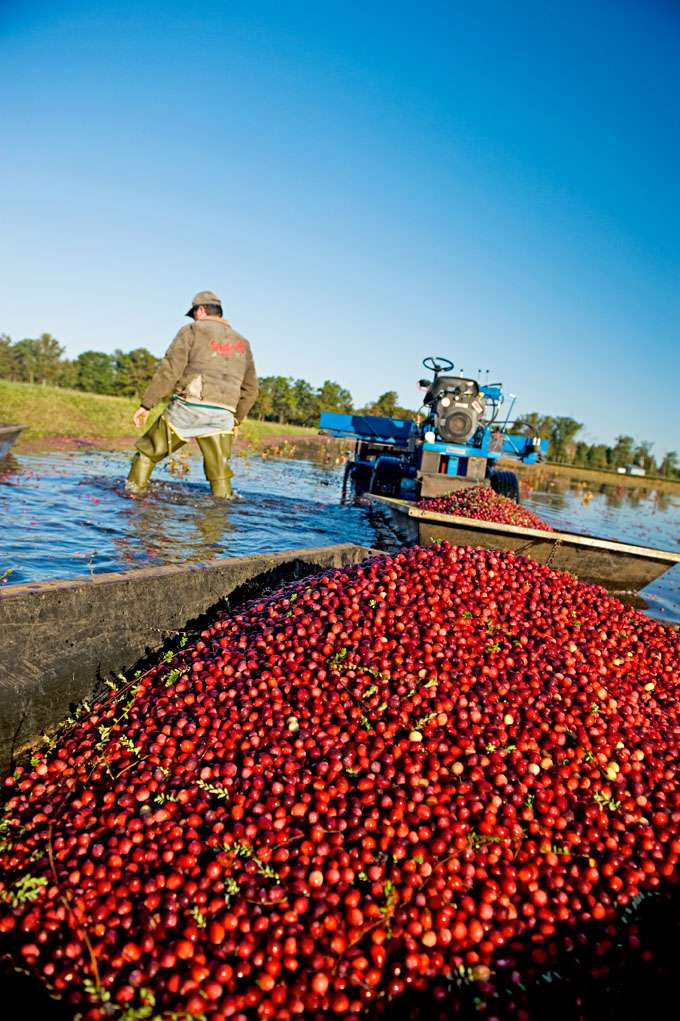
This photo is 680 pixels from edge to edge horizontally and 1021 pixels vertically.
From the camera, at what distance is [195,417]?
828 cm

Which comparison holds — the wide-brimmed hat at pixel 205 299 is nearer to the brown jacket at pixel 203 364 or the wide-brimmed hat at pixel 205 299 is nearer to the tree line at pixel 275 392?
the brown jacket at pixel 203 364

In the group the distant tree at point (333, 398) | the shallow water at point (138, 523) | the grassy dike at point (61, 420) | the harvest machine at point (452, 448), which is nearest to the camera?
the shallow water at point (138, 523)

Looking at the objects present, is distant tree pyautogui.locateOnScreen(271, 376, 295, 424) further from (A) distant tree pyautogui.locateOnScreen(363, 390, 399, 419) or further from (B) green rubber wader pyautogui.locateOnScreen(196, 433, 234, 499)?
(B) green rubber wader pyautogui.locateOnScreen(196, 433, 234, 499)

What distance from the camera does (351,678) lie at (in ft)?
9.84

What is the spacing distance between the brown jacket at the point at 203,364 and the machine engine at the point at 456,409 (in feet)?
16.4

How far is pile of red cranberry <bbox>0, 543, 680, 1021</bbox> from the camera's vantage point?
1.86 metres

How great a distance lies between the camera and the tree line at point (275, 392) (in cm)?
8719

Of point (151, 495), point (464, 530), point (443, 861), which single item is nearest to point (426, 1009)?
point (443, 861)

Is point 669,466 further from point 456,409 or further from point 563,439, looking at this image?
point 456,409

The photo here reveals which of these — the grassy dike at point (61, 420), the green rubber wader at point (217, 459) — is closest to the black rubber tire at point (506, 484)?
the green rubber wader at point (217, 459)

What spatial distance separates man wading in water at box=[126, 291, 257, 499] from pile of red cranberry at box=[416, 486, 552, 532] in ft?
11.6

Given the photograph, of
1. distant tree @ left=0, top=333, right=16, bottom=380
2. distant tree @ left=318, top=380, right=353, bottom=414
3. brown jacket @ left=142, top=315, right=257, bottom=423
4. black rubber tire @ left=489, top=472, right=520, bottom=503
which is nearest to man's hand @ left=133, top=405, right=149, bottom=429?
brown jacket @ left=142, top=315, right=257, bottom=423

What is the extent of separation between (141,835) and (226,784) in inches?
14.8

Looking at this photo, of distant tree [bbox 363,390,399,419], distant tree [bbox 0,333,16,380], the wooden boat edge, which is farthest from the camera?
distant tree [bbox 0,333,16,380]
